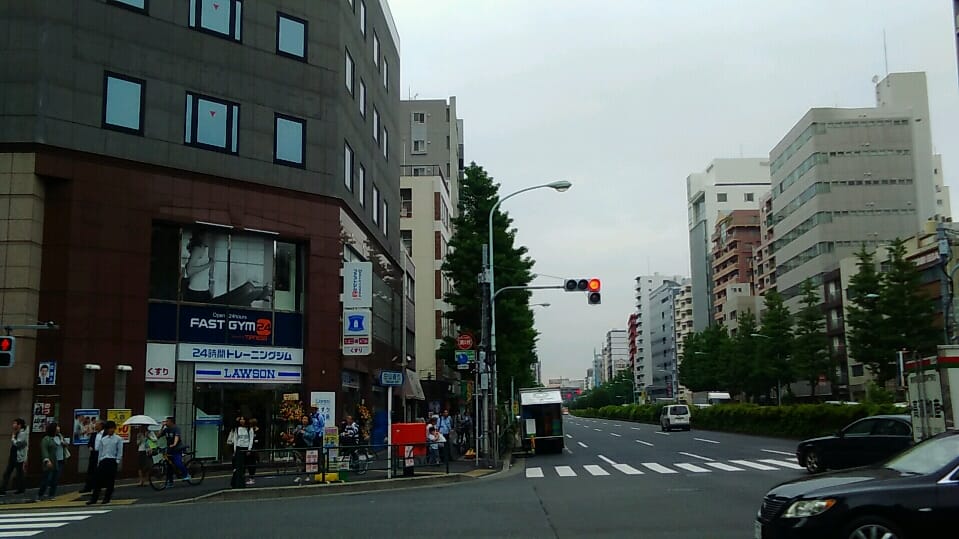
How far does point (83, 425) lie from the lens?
2300cm

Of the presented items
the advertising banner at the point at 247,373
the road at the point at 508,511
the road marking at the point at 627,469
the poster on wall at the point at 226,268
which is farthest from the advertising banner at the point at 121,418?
the road marking at the point at 627,469

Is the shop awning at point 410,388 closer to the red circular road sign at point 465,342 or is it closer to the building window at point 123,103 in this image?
the red circular road sign at point 465,342

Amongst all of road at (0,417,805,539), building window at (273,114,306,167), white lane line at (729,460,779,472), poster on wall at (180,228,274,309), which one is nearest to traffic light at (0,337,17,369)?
road at (0,417,805,539)

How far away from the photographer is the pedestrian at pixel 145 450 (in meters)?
23.5

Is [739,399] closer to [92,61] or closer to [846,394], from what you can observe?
[846,394]

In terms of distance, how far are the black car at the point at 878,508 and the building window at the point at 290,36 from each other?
25.5m

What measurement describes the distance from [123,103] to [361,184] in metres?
11.9

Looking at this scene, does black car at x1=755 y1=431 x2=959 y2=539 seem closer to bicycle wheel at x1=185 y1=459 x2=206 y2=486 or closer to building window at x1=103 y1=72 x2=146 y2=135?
bicycle wheel at x1=185 y1=459 x2=206 y2=486

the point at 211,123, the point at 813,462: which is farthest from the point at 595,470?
the point at 211,123

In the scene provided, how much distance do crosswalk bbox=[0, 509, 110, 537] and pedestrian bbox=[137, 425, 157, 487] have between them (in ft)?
21.4

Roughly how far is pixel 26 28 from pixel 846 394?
2867 inches

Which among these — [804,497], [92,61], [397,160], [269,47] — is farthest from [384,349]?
[804,497]

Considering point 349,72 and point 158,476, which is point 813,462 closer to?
point 158,476

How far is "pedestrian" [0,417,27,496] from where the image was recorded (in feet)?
65.9
